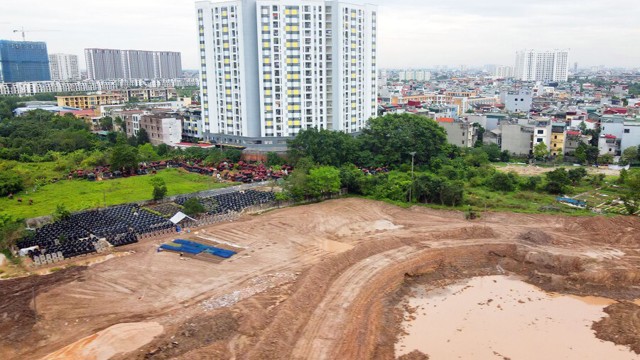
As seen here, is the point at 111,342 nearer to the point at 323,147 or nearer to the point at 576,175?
the point at 323,147

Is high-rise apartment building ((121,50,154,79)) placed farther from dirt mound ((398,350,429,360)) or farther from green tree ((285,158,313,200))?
dirt mound ((398,350,429,360))

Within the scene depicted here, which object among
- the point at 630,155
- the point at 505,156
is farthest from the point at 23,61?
the point at 630,155

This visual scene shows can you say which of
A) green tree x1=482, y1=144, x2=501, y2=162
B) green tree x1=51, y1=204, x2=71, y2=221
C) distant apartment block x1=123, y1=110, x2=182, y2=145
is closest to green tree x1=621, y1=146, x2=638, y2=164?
green tree x1=482, y1=144, x2=501, y2=162

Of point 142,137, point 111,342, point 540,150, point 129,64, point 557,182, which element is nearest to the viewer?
point 111,342

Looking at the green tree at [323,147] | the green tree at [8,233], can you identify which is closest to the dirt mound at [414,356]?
the green tree at [8,233]

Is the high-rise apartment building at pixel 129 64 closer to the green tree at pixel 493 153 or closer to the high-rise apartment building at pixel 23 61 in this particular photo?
the high-rise apartment building at pixel 23 61

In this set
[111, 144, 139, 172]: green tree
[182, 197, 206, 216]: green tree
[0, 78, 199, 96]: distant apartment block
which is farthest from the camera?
[0, 78, 199, 96]: distant apartment block
